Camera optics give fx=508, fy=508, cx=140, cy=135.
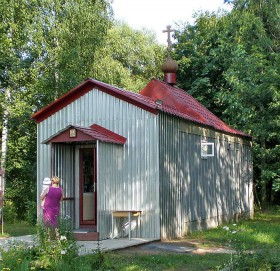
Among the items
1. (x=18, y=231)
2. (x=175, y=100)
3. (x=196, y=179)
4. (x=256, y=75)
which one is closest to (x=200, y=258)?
(x=196, y=179)

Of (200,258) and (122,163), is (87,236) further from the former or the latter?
(200,258)

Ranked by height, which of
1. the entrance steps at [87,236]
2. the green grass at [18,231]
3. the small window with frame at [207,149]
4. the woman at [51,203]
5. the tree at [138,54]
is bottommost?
the green grass at [18,231]

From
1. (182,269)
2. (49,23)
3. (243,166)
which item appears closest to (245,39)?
(243,166)

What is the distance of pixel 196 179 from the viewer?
1599 cm

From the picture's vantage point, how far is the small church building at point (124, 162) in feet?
44.4

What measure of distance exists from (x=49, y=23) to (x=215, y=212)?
1127 cm

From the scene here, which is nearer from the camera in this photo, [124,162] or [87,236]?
[87,236]

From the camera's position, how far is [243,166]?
2081cm

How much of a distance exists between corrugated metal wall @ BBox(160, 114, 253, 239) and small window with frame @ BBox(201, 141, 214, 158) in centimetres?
17

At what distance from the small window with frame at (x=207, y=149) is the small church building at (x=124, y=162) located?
0.05 m

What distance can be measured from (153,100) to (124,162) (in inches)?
96.3

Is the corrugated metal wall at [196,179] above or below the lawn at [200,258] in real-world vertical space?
above

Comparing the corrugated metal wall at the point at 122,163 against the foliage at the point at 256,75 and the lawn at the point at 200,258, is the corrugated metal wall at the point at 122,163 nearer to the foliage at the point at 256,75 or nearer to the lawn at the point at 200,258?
the lawn at the point at 200,258

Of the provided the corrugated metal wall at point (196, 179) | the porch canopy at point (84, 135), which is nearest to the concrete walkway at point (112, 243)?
the corrugated metal wall at point (196, 179)
